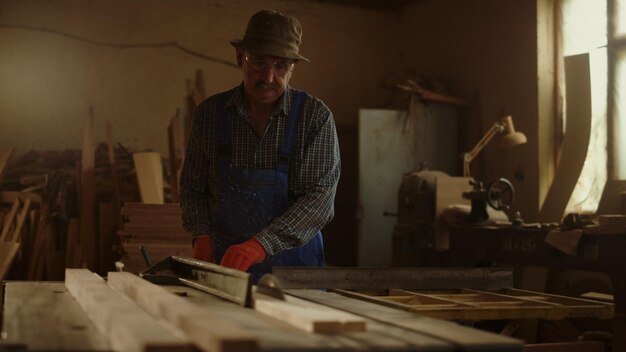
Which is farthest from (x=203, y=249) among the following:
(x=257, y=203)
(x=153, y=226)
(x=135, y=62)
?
(x=135, y=62)

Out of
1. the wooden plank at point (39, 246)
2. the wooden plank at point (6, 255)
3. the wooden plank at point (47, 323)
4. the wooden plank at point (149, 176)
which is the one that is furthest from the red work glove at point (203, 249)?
the wooden plank at point (39, 246)

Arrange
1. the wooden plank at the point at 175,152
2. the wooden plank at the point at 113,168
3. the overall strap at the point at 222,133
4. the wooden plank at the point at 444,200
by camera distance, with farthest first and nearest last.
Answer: the wooden plank at the point at 113,168, the wooden plank at the point at 175,152, the wooden plank at the point at 444,200, the overall strap at the point at 222,133

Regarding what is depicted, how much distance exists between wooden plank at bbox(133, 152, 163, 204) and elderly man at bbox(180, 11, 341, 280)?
11.7 ft

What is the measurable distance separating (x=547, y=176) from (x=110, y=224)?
12.1 feet

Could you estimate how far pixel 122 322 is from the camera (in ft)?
5.09

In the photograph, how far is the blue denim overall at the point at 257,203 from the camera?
3.10 metres

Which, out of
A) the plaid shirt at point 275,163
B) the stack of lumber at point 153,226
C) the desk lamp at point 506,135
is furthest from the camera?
the desk lamp at point 506,135

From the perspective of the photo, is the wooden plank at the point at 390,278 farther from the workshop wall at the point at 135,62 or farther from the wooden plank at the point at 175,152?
the workshop wall at the point at 135,62

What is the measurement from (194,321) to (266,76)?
1.75 m

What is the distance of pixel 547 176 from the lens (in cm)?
680

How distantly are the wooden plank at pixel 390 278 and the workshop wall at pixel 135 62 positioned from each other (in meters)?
5.82

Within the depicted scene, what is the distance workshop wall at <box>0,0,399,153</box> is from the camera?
7867 mm

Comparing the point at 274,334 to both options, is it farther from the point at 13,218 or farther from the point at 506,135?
the point at 13,218

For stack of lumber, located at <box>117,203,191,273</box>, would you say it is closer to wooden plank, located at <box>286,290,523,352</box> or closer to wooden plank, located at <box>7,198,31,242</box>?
wooden plank, located at <box>7,198,31,242</box>
